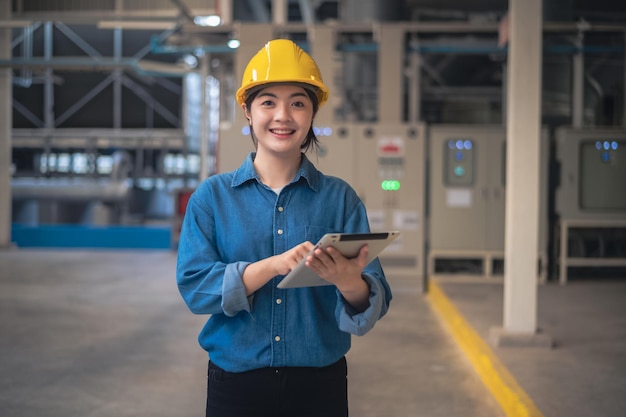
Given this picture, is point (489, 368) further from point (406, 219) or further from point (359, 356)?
point (406, 219)

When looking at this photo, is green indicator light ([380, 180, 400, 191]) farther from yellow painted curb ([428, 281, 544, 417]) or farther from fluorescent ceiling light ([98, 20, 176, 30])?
fluorescent ceiling light ([98, 20, 176, 30])

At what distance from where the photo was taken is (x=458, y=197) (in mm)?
9125

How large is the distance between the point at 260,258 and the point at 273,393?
34 centimetres

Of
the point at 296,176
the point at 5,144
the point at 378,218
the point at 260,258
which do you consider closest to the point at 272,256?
the point at 260,258

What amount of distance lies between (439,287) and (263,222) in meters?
6.93

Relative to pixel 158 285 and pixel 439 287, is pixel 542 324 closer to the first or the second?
pixel 439 287

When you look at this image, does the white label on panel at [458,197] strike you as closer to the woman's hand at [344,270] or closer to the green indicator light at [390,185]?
the green indicator light at [390,185]

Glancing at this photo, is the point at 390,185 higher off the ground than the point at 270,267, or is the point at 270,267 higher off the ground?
the point at 390,185

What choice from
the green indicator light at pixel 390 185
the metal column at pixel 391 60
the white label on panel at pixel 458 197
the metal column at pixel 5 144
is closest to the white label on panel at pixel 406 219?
the green indicator light at pixel 390 185

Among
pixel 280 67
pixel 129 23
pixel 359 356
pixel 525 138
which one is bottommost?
pixel 359 356

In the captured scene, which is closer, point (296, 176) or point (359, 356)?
point (296, 176)

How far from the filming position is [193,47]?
34.4ft

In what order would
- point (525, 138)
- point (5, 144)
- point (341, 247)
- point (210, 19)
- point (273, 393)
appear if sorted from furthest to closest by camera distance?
1. point (5, 144)
2. point (210, 19)
3. point (525, 138)
4. point (273, 393)
5. point (341, 247)

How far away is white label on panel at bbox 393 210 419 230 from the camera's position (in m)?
9.02
